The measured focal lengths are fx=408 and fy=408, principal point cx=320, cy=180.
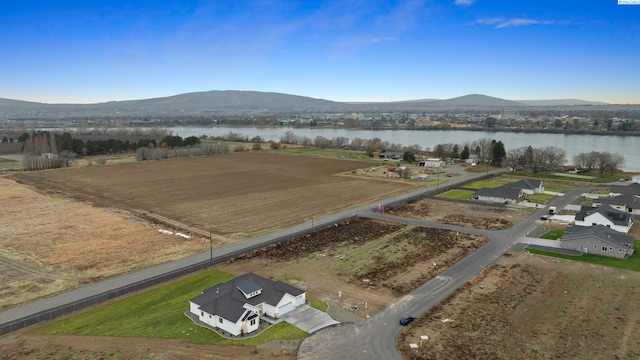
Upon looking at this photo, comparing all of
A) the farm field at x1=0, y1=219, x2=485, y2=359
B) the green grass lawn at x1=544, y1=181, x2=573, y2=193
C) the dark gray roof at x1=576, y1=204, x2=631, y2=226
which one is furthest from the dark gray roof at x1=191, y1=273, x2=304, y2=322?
the green grass lawn at x1=544, y1=181, x2=573, y2=193

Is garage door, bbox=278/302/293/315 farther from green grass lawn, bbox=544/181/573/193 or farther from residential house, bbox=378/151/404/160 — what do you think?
residential house, bbox=378/151/404/160

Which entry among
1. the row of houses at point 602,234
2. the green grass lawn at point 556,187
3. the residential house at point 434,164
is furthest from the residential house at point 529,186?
the residential house at point 434,164

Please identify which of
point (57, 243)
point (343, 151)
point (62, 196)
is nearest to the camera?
point (57, 243)

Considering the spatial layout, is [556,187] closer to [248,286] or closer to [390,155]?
[390,155]

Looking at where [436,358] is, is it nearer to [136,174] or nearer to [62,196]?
[62,196]

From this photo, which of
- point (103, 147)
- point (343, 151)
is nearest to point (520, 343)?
point (343, 151)

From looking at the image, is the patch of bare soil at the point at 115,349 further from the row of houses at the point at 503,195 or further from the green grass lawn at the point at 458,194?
the green grass lawn at the point at 458,194
